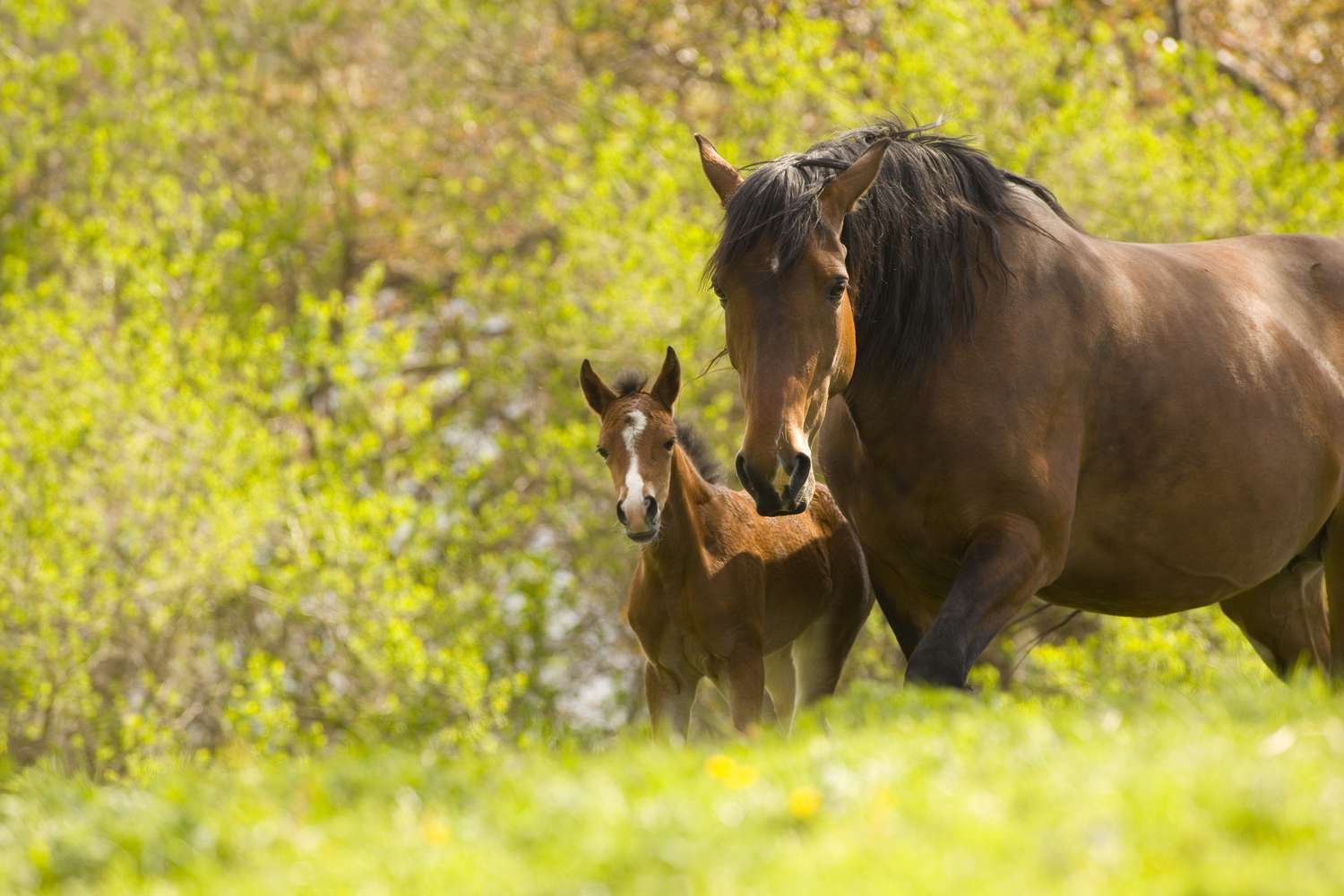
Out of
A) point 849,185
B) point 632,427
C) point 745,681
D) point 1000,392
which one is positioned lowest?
point 745,681

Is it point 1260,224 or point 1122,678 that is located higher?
point 1260,224

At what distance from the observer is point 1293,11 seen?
1909 cm

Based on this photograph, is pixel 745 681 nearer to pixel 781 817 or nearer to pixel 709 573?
pixel 709 573

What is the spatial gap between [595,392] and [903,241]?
188cm

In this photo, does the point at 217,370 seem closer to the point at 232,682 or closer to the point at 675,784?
the point at 232,682

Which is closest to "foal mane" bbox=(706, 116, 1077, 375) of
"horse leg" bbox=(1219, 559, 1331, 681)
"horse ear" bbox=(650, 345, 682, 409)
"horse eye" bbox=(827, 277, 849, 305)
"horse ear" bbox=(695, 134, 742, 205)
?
"horse ear" bbox=(695, 134, 742, 205)

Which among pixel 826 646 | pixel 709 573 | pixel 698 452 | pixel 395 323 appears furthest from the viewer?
pixel 395 323

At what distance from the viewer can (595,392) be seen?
24.0ft

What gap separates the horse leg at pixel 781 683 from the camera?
8.12 meters

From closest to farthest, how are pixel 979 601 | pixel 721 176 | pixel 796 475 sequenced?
pixel 796 475, pixel 979 601, pixel 721 176

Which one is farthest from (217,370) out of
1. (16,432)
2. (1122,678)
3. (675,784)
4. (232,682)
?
(675,784)

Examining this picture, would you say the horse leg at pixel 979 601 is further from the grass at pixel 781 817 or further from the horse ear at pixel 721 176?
the horse ear at pixel 721 176

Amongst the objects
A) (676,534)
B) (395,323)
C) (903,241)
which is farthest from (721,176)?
(395,323)

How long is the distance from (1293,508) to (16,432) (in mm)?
12931
